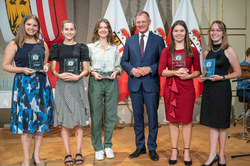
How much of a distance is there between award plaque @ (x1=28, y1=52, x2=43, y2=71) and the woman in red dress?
4.72 ft

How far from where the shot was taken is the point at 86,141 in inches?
155

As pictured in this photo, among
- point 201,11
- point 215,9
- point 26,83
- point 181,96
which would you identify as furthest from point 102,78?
point 215,9

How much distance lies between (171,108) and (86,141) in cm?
183

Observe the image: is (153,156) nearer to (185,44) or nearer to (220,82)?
(220,82)

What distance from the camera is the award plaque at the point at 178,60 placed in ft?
8.87

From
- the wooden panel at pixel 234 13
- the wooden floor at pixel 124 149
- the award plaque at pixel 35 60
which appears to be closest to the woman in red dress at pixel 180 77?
the wooden floor at pixel 124 149

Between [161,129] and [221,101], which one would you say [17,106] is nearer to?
[221,101]

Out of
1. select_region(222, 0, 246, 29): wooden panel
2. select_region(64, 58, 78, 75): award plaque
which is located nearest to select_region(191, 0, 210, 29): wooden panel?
select_region(222, 0, 246, 29): wooden panel

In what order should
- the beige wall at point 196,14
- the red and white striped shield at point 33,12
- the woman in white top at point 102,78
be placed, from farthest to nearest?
the beige wall at point 196,14 < the red and white striped shield at point 33,12 < the woman in white top at point 102,78

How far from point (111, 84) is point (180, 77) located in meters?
0.87

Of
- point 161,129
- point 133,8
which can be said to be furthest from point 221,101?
point 133,8

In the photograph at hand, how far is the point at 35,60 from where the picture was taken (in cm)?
258

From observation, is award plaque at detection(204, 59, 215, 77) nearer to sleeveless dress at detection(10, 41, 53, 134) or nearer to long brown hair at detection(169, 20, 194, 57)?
long brown hair at detection(169, 20, 194, 57)

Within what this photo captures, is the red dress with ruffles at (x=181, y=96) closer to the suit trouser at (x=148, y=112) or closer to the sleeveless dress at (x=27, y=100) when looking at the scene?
the suit trouser at (x=148, y=112)
